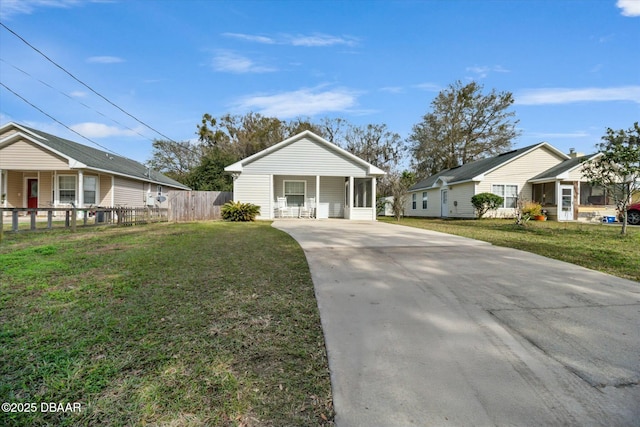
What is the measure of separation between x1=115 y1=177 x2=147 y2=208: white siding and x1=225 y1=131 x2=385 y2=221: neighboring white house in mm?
A: 7830

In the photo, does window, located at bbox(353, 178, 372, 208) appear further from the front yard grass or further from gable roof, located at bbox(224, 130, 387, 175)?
the front yard grass

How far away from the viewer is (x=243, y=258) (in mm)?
5754

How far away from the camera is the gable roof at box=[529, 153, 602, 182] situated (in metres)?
18.2

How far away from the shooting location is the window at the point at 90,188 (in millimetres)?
A: 17484

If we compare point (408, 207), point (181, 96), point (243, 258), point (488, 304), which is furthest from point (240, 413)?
point (408, 207)

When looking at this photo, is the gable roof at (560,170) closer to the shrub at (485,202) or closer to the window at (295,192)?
the shrub at (485,202)

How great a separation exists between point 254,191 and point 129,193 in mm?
9433

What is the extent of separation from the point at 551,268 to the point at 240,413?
5.63 metres

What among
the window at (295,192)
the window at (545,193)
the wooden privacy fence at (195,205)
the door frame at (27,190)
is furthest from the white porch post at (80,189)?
the window at (545,193)

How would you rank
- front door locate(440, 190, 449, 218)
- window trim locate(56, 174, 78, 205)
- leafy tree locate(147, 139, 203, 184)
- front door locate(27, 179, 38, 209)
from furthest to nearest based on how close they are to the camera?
leafy tree locate(147, 139, 203, 184)
front door locate(440, 190, 449, 218)
front door locate(27, 179, 38, 209)
window trim locate(56, 174, 78, 205)

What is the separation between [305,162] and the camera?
1708 centimetres

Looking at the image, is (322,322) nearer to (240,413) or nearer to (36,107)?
(240,413)

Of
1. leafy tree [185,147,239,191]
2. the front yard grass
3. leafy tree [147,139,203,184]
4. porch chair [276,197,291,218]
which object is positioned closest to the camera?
the front yard grass

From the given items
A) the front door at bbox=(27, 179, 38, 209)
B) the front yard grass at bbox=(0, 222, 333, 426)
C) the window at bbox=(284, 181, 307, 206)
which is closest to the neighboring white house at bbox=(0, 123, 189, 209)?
the front door at bbox=(27, 179, 38, 209)
